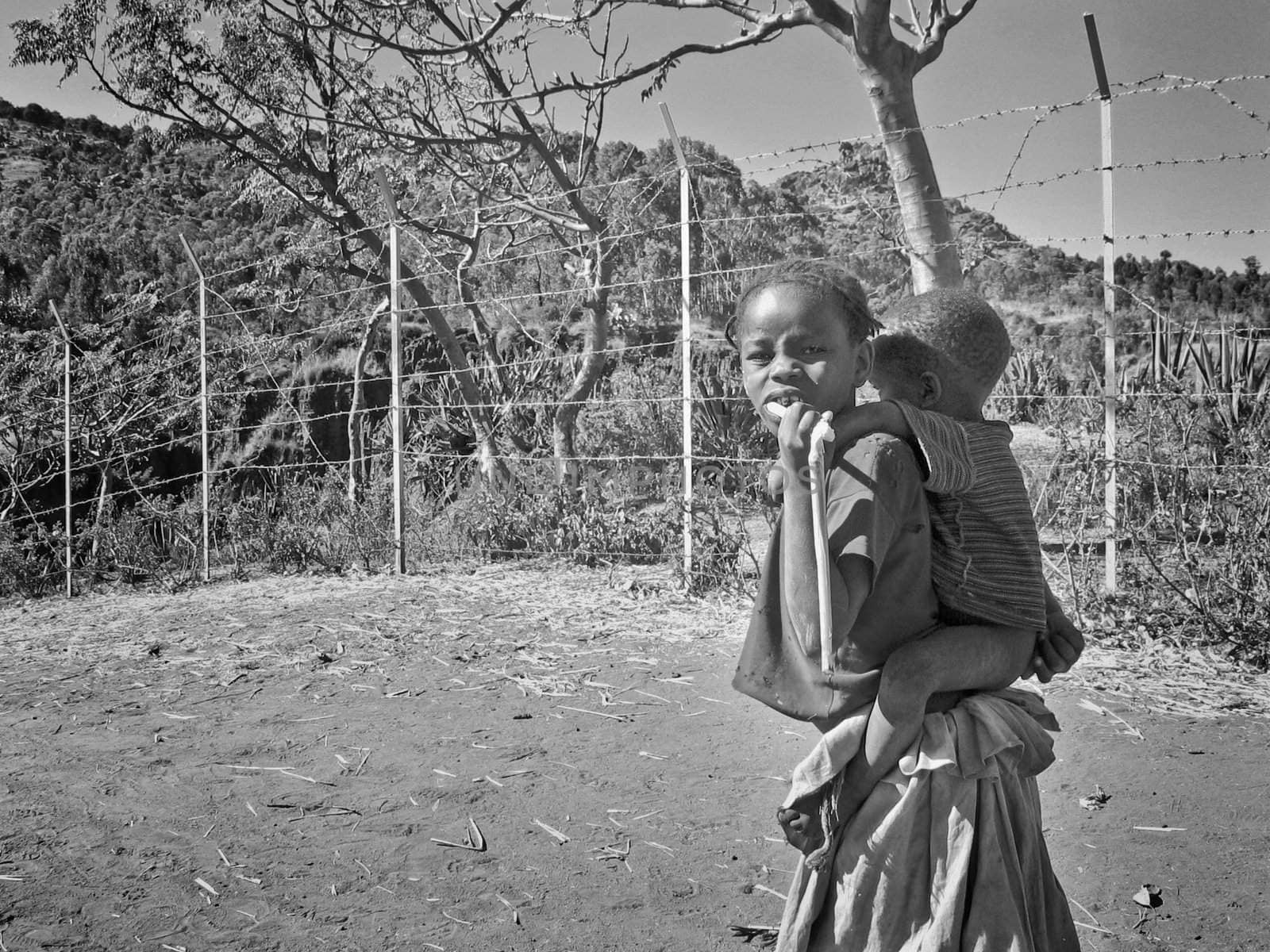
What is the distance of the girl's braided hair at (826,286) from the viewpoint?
146cm

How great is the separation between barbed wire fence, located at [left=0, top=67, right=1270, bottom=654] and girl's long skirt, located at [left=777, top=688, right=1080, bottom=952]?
3488mm

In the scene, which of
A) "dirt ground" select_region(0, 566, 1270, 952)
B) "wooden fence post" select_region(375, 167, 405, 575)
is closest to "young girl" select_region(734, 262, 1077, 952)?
"dirt ground" select_region(0, 566, 1270, 952)

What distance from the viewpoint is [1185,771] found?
325cm

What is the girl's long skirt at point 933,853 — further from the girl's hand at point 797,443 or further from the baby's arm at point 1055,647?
the girl's hand at point 797,443

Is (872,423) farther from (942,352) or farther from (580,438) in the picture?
(580,438)

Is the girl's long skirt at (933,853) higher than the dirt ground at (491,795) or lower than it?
higher

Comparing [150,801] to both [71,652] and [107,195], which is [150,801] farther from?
[107,195]

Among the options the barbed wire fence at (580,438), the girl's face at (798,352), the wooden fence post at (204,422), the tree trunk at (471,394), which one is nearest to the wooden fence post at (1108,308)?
the barbed wire fence at (580,438)

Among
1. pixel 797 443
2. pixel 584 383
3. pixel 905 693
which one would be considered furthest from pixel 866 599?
pixel 584 383

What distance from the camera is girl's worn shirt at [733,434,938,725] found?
133cm

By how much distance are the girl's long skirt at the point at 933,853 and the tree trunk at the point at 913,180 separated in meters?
4.66

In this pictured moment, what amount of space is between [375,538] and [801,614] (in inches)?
281

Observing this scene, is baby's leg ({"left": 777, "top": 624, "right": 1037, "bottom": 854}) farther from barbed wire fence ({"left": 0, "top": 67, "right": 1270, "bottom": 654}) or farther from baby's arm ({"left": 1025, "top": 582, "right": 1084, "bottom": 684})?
barbed wire fence ({"left": 0, "top": 67, "right": 1270, "bottom": 654})

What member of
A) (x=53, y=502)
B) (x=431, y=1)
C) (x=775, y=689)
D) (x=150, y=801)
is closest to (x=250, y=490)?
(x=53, y=502)
